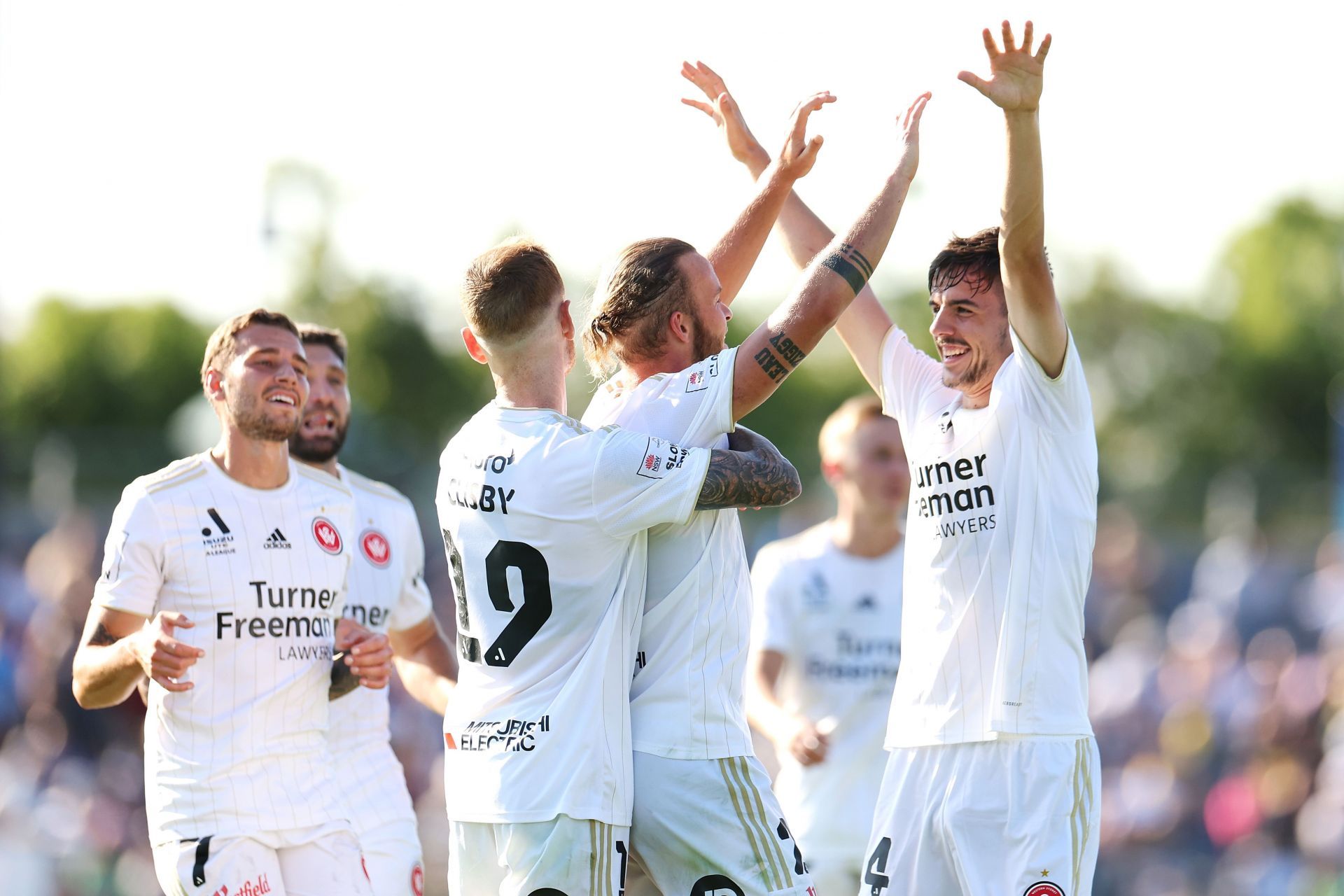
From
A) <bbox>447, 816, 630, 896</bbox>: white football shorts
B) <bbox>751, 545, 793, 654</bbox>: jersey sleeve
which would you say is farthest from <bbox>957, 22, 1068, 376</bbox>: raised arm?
<bbox>751, 545, 793, 654</bbox>: jersey sleeve

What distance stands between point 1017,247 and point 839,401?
64.4 meters

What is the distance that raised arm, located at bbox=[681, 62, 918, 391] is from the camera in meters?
5.73

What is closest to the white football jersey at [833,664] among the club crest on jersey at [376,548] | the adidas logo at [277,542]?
the club crest on jersey at [376,548]

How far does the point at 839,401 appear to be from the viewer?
68750 mm

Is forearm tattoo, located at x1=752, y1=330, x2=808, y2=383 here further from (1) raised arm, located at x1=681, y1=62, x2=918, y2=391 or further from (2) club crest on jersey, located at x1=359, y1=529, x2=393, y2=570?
(2) club crest on jersey, located at x1=359, y1=529, x2=393, y2=570

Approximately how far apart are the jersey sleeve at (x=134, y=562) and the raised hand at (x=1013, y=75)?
3371 mm

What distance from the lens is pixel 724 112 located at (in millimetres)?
6051

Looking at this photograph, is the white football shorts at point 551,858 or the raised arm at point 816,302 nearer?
the white football shorts at point 551,858

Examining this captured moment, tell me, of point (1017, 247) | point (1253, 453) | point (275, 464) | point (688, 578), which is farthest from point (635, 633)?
point (1253, 453)

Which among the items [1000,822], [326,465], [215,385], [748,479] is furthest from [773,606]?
[748,479]

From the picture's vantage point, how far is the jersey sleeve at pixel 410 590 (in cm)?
710

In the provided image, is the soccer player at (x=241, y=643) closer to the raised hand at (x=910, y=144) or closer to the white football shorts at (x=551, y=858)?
the white football shorts at (x=551, y=858)

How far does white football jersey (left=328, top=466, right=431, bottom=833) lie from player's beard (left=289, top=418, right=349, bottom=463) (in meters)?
0.16

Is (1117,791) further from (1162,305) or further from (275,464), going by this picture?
(1162,305)
